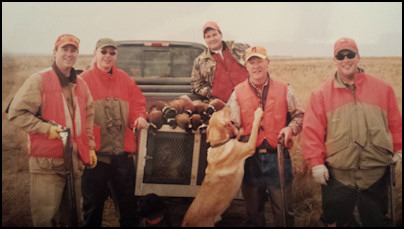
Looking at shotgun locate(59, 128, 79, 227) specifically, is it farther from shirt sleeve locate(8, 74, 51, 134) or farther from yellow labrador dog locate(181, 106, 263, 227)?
yellow labrador dog locate(181, 106, 263, 227)

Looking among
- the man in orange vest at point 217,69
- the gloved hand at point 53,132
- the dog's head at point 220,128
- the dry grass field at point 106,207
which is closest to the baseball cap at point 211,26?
the man in orange vest at point 217,69

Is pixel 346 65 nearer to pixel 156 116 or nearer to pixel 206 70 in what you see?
pixel 206 70

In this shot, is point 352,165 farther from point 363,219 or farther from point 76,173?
point 76,173

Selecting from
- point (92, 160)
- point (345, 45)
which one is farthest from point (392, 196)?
point (92, 160)

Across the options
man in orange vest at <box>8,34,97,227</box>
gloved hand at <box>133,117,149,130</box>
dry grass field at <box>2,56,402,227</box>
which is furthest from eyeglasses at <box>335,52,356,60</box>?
man in orange vest at <box>8,34,97,227</box>

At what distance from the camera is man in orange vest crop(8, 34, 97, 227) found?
478 centimetres

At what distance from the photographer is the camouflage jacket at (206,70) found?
5.33 metres

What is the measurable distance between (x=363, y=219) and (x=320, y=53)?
2260 millimetres

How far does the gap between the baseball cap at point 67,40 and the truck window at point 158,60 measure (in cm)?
69

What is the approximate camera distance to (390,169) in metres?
4.87

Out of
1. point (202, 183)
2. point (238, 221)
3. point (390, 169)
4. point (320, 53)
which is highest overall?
point (320, 53)

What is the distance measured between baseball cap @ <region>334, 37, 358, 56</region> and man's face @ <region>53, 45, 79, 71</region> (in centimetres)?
326

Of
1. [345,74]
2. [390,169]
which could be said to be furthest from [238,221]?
[345,74]

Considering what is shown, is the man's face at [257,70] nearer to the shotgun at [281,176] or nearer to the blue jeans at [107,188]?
the shotgun at [281,176]
